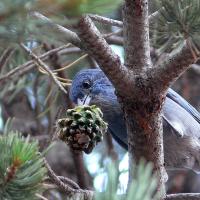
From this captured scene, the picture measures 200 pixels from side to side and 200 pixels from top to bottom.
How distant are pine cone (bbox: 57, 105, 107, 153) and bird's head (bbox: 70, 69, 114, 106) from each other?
1099 millimetres

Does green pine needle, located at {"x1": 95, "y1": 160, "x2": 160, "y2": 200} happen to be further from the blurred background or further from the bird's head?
the bird's head

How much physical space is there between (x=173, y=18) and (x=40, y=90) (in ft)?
9.29

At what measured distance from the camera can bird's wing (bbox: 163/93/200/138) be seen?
343 centimetres

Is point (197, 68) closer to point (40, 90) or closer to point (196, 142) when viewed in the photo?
point (196, 142)

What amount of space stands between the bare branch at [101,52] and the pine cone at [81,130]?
8.9 inches

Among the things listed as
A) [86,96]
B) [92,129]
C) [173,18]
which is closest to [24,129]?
[86,96]

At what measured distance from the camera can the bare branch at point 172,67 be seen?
1.89 meters

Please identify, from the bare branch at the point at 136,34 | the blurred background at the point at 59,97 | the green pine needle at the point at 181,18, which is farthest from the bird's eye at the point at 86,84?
the green pine needle at the point at 181,18

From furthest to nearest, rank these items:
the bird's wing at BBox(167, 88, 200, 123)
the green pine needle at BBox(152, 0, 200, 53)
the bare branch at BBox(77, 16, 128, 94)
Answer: the bird's wing at BBox(167, 88, 200, 123)
the bare branch at BBox(77, 16, 128, 94)
the green pine needle at BBox(152, 0, 200, 53)

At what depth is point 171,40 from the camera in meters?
1.80

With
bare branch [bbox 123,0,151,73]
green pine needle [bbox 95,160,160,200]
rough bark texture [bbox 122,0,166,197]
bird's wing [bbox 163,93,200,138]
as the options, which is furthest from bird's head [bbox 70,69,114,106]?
green pine needle [bbox 95,160,160,200]

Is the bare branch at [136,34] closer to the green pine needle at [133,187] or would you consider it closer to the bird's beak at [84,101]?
the green pine needle at [133,187]

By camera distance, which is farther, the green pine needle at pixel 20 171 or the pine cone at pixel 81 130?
the pine cone at pixel 81 130

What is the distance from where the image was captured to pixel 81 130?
2.32 metres
